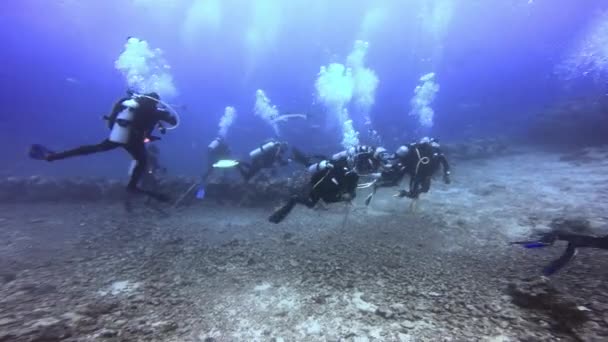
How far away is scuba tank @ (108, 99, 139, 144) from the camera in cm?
583

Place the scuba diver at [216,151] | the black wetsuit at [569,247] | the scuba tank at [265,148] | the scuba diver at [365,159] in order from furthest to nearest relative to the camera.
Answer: the scuba diver at [216,151] → the scuba tank at [265,148] → the scuba diver at [365,159] → the black wetsuit at [569,247]

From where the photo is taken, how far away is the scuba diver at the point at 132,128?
5.87 metres

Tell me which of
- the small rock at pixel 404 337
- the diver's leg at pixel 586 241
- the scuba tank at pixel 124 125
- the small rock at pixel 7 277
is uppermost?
the scuba tank at pixel 124 125

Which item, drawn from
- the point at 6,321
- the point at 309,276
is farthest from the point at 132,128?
the point at 309,276

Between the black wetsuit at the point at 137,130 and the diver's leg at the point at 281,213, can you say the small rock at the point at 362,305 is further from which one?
the black wetsuit at the point at 137,130

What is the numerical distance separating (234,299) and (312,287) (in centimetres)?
118

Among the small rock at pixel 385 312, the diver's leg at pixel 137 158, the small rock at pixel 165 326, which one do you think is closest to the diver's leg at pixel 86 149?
the diver's leg at pixel 137 158

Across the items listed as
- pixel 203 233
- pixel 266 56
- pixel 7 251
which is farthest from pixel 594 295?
pixel 266 56

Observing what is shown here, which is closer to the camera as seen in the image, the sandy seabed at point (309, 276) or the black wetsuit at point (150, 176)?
the sandy seabed at point (309, 276)

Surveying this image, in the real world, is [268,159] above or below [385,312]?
above

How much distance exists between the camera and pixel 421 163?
8266 millimetres

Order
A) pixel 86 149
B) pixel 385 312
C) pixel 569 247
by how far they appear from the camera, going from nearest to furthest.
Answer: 1. pixel 385 312
2. pixel 569 247
3. pixel 86 149

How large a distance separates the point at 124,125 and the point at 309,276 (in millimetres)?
4506

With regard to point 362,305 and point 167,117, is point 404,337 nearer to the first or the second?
point 362,305
